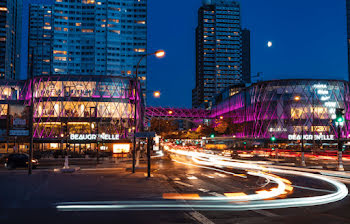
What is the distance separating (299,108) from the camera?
9181cm

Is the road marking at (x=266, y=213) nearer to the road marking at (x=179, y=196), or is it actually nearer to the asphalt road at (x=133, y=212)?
the asphalt road at (x=133, y=212)

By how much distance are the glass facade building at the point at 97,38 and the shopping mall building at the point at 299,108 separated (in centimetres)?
9058

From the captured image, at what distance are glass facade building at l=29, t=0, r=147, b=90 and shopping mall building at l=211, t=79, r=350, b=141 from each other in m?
90.6

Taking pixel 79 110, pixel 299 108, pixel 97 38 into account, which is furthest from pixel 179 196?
pixel 97 38

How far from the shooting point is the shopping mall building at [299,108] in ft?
299

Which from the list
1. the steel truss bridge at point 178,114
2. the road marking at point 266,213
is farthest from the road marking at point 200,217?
the steel truss bridge at point 178,114

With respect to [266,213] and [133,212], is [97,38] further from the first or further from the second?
[266,213]

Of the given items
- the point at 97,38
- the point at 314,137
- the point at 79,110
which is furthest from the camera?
the point at 97,38

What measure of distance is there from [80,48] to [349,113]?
443ft

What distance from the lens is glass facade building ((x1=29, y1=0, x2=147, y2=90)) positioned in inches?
6732

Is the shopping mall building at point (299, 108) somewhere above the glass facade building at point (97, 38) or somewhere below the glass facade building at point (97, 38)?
below

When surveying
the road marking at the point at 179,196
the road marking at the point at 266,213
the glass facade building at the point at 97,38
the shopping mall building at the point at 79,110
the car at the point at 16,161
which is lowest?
the car at the point at 16,161

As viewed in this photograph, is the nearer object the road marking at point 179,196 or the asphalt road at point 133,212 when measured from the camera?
the asphalt road at point 133,212

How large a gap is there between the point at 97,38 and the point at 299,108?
120156 mm
